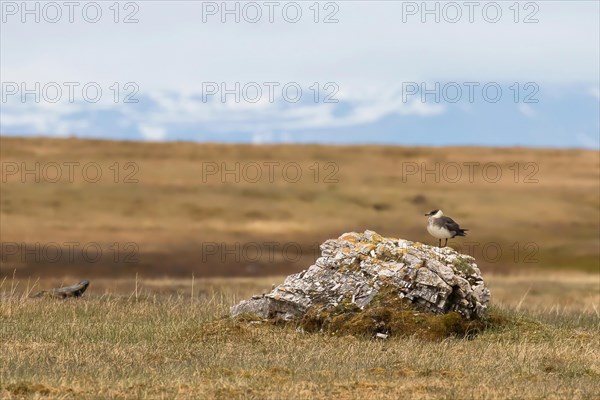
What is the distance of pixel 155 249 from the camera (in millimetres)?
53781

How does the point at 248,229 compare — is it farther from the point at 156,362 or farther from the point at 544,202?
the point at 156,362

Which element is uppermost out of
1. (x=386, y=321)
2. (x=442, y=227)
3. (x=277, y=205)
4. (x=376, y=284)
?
(x=442, y=227)

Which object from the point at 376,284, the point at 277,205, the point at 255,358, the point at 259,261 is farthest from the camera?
the point at 277,205

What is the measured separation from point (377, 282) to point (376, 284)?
50 mm

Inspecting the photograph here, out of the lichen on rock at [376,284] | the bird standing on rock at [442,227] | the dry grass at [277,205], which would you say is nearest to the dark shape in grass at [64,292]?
the lichen on rock at [376,284]

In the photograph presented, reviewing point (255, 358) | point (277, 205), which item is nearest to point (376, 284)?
point (255, 358)

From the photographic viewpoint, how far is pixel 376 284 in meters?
19.8

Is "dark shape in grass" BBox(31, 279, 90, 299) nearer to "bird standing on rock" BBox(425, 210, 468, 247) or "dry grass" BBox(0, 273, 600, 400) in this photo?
"dry grass" BBox(0, 273, 600, 400)

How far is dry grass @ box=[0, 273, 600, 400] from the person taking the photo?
544 inches

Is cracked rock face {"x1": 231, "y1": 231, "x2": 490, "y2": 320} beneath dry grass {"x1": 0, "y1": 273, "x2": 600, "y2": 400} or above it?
above

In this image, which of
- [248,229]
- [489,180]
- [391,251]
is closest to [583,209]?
[489,180]

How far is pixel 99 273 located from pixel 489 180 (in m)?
36.9

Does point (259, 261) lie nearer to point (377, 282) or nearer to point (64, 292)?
point (64, 292)

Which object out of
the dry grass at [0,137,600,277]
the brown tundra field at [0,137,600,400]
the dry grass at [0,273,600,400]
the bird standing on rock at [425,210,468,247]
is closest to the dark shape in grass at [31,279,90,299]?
the brown tundra field at [0,137,600,400]
